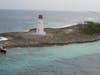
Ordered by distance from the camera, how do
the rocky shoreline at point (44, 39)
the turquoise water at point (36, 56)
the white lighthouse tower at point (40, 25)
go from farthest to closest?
the white lighthouse tower at point (40, 25) < the rocky shoreline at point (44, 39) < the turquoise water at point (36, 56)

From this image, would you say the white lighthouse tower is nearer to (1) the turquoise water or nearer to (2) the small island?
(2) the small island

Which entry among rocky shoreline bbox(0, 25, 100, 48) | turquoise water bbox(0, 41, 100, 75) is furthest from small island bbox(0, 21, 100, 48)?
turquoise water bbox(0, 41, 100, 75)

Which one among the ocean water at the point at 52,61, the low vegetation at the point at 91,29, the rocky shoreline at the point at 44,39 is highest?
the low vegetation at the point at 91,29

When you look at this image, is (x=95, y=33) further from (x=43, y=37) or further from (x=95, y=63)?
(x=95, y=63)

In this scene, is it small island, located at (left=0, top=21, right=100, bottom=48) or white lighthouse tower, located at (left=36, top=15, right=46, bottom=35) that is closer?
small island, located at (left=0, top=21, right=100, bottom=48)

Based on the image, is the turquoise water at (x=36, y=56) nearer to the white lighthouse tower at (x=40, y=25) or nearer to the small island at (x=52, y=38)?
the small island at (x=52, y=38)

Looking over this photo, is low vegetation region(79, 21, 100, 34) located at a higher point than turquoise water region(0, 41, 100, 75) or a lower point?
higher

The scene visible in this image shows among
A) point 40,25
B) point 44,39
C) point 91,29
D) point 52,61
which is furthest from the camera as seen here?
point 91,29

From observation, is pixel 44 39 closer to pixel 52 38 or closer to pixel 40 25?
pixel 52 38

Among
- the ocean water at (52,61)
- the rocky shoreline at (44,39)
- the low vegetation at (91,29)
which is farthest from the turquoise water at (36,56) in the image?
the low vegetation at (91,29)

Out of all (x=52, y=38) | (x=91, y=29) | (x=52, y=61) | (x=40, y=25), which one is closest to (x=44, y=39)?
(x=52, y=38)
